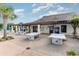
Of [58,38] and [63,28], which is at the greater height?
[63,28]

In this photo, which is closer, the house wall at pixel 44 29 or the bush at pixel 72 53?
the bush at pixel 72 53

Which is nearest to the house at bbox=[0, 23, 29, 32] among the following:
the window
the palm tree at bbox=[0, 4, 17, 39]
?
the palm tree at bbox=[0, 4, 17, 39]

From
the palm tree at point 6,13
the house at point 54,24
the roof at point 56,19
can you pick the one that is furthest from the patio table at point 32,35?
the palm tree at point 6,13

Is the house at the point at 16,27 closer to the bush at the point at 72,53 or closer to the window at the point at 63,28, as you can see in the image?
the window at the point at 63,28

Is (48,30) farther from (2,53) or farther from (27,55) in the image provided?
(2,53)

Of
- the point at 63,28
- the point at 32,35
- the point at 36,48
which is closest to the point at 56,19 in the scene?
the point at 63,28

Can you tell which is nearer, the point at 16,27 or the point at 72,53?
the point at 72,53

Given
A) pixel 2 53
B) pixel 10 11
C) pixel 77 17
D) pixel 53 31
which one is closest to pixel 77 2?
pixel 77 17

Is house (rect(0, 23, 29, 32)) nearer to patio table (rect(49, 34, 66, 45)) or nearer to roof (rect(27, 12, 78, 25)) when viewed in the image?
roof (rect(27, 12, 78, 25))

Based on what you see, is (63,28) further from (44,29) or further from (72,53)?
(72,53)

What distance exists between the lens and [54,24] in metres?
2.44

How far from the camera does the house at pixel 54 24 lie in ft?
7.86

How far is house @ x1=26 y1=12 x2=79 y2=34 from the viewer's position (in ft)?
7.86

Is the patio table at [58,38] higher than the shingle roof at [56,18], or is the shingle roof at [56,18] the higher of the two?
the shingle roof at [56,18]
